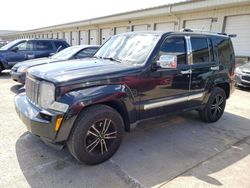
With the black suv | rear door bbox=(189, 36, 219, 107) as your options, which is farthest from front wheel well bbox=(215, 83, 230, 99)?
rear door bbox=(189, 36, 219, 107)

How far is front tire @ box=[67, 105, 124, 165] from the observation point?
2877 millimetres

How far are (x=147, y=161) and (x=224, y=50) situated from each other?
3.31m

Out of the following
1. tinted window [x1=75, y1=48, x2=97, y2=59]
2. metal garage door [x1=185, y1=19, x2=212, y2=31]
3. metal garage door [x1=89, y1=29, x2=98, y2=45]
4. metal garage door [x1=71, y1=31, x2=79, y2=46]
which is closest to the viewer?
tinted window [x1=75, y1=48, x2=97, y2=59]

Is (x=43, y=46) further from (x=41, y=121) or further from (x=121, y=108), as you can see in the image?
(x=41, y=121)

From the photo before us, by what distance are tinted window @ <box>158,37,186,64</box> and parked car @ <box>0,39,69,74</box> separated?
25.3 ft

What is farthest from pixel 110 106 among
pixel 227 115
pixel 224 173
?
pixel 227 115

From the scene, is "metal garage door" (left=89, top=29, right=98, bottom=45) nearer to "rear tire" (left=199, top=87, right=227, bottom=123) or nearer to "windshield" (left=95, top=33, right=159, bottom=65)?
"windshield" (left=95, top=33, right=159, bottom=65)

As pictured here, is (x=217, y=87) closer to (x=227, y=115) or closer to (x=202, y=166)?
(x=227, y=115)

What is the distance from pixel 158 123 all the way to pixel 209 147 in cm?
130

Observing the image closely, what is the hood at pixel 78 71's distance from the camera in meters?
2.88

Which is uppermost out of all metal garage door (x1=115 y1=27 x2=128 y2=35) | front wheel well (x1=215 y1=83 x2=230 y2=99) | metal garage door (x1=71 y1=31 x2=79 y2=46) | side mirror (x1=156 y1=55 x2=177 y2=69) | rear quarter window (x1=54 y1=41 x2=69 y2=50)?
metal garage door (x1=115 y1=27 x2=128 y2=35)

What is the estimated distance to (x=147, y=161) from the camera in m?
3.27

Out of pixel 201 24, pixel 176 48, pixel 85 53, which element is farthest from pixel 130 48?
pixel 201 24

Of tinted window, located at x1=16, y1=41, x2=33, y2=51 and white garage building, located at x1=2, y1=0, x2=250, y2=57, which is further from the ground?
white garage building, located at x1=2, y1=0, x2=250, y2=57
